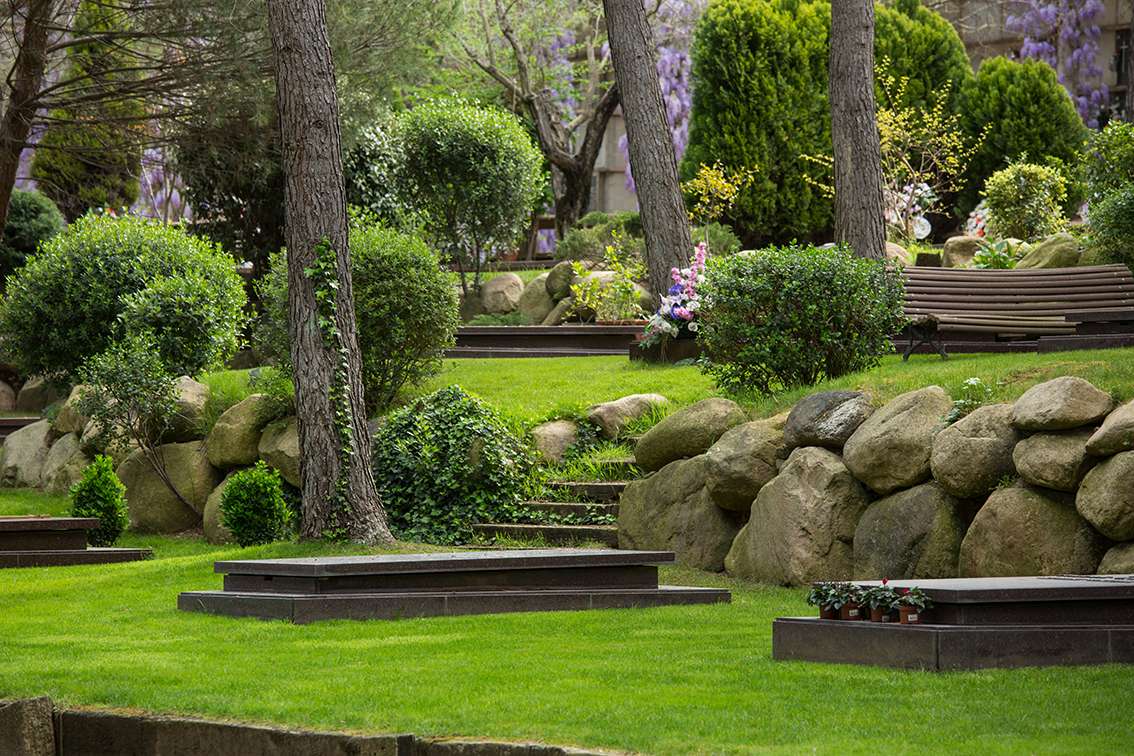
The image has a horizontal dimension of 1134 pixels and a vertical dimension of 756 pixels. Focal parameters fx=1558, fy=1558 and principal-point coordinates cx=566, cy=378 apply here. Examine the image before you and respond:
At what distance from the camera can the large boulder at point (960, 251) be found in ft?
71.9

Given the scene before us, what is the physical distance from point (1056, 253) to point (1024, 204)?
15.9 ft

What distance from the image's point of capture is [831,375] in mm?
14047

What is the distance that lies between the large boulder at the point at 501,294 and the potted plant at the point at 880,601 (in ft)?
56.8

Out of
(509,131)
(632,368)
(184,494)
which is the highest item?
(509,131)

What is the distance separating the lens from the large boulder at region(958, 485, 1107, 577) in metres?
9.62

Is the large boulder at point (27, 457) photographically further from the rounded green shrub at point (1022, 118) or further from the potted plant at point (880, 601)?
the rounded green shrub at point (1022, 118)

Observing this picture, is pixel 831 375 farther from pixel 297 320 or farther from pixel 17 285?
pixel 17 285

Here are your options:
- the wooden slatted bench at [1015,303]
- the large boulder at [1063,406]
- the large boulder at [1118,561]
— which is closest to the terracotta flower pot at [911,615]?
the large boulder at [1118,561]

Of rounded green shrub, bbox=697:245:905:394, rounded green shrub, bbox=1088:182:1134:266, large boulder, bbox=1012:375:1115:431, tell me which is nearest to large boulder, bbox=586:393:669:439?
rounded green shrub, bbox=697:245:905:394

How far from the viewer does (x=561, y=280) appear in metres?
23.8

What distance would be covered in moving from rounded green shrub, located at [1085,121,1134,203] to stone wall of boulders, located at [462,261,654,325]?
6340 millimetres

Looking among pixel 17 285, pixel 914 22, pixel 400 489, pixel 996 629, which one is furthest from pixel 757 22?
pixel 996 629

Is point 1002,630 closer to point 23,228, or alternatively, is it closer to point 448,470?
point 448,470

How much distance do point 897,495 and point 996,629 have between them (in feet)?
12.0
